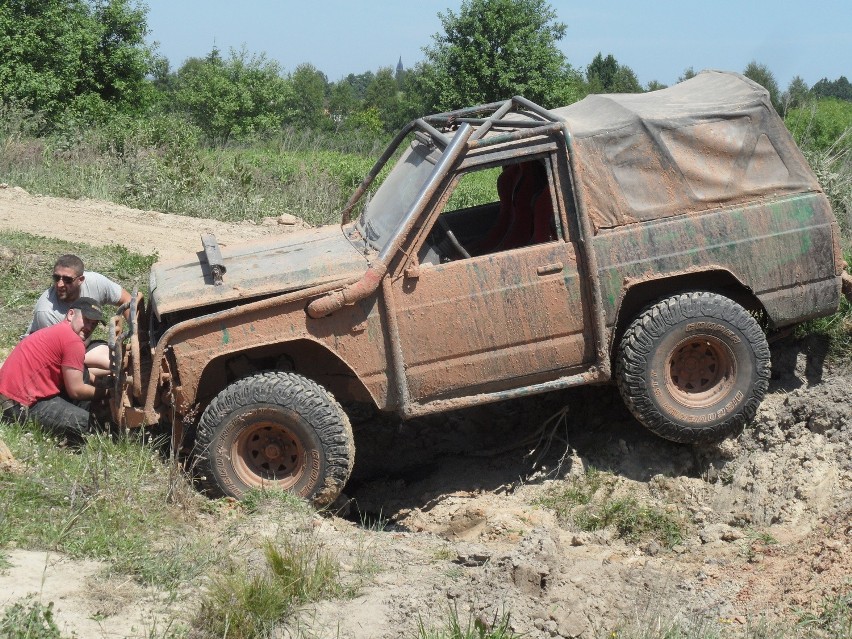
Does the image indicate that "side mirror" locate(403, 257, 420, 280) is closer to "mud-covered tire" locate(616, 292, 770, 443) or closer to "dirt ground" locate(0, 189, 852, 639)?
"mud-covered tire" locate(616, 292, 770, 443)

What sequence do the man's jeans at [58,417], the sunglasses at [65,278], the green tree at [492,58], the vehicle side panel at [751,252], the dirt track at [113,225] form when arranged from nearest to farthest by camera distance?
the vehicle side panel at [751,252]
the man's jeans at [58,417]
the sunglasses at [65,278]
the dirt track at [113,225]
the green tree at [492,58]

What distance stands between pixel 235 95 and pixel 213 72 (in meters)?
1.18

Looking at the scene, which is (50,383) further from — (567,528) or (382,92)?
(382,92)

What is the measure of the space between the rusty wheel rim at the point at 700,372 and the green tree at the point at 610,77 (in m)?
50.5

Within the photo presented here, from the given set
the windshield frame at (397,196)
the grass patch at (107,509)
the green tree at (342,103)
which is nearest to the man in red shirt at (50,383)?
the grass patch at (107,509)

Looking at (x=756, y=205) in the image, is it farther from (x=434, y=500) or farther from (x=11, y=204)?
(x=11, y=204)

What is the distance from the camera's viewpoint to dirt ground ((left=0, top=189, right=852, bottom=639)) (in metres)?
4.29

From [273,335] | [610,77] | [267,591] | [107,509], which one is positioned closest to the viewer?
[267,591]

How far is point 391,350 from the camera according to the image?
18.2 ft

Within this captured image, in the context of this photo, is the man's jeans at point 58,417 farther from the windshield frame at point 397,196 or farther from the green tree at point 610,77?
the green tree at point 610,77

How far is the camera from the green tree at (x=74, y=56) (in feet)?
74.0

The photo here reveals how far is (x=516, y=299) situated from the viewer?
5594 millimetres

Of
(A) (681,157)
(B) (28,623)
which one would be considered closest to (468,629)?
(B) (28,623)

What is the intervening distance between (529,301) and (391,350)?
2.62 ft
